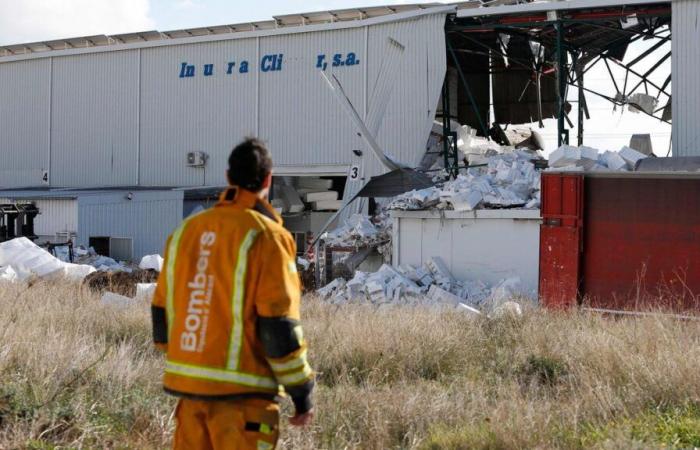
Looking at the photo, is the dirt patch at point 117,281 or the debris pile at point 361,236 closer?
the dirt patch at point 117,281

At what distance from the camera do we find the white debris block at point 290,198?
2714 cm

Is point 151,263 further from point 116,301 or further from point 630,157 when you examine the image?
point 630,157

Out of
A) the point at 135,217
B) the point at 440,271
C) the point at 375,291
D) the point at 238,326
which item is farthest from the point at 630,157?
the point at 238,326

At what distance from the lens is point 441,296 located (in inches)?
622

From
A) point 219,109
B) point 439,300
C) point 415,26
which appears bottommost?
point 439,300

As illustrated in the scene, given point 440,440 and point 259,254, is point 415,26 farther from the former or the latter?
point 259,254

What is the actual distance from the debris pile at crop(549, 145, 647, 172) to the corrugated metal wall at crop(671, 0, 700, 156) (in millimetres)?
2476

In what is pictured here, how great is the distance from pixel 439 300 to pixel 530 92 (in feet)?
53.2

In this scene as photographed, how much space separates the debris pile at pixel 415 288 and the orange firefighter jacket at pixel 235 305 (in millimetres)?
11190

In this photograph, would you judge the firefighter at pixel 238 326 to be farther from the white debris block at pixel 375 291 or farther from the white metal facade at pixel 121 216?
the white metal facade at pixel 121 216

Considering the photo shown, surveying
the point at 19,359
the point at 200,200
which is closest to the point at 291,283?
the point at 19,359

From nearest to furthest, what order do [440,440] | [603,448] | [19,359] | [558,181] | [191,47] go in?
1. [603,448]
2. [440,440]
3. [19,359]
4. [558,181]
5. [191,47]

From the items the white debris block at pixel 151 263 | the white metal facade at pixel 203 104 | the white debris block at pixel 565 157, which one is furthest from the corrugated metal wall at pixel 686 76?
the white debris block at pixel 151 263

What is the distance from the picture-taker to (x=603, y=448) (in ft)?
17.5
